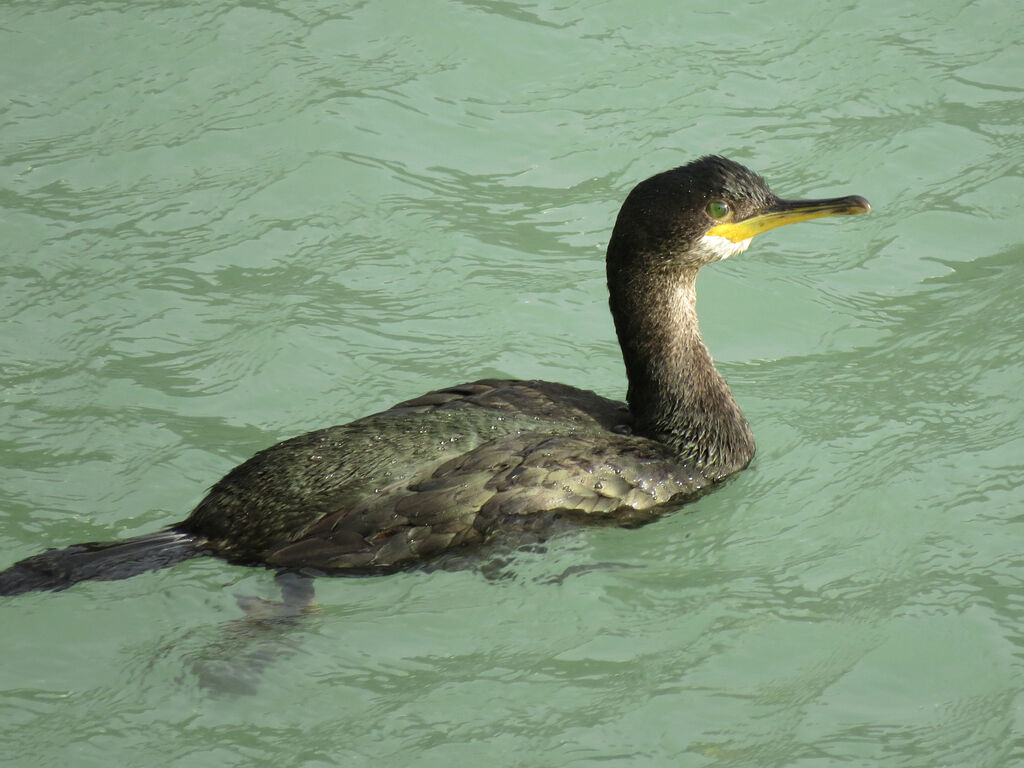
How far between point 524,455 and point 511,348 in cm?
154

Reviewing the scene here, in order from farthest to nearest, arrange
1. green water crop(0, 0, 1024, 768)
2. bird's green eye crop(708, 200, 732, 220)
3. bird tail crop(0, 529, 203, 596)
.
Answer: bird's green eye crop(708, 200, 732, 220), bird tail crop(0, 529, 203, 596), green water crop(0, 0, 1024, 768)

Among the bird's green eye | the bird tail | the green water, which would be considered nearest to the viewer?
the green water

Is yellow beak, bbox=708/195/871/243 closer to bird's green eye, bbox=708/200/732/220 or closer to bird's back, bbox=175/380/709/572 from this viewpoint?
bird's green eye, bbox=708/200/732/220

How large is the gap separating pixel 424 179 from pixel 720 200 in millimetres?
2627

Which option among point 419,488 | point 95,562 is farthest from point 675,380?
point 95,562

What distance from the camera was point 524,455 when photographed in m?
5.70

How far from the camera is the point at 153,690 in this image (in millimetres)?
5160

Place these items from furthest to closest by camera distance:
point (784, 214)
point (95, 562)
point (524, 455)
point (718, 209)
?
point (784, 214), point (718, 209), point (524, 455), point (95, 562)

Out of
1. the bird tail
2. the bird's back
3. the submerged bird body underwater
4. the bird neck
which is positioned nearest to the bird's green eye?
the submerged bird body underwater

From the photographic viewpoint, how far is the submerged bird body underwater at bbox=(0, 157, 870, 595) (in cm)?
548

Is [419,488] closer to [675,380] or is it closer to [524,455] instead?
[524,455]

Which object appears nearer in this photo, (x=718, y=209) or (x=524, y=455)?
(x=524, y=455)

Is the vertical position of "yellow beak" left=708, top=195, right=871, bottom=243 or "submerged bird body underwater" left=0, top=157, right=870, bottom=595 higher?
"yellow beak" left=708, top=195, right=871, bottom=243

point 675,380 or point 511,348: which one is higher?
point 675,380
